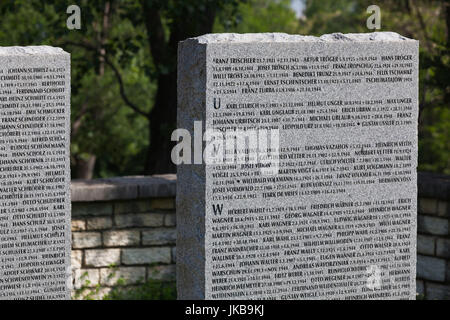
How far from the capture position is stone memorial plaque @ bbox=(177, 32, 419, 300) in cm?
504

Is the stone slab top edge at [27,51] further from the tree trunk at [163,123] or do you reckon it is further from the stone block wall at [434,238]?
the tree trunk at [163,123]

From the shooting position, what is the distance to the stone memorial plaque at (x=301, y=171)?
5.04 metres

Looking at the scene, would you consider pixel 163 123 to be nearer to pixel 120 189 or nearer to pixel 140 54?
pixel 120 189

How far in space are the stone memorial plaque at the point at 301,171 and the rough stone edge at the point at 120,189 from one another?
234cm

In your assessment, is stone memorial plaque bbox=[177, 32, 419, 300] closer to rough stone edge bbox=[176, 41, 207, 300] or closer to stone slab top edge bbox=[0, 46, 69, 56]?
rough stone edge bbox=[176, 41, 207, 300]

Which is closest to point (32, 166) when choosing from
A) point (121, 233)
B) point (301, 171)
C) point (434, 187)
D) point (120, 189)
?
point (301, 171)

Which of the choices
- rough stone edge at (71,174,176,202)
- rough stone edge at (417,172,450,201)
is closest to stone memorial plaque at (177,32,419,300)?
rough stone edge at (417,172,450,201)

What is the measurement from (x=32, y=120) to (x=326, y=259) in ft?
6.90

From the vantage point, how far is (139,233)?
7809 mm

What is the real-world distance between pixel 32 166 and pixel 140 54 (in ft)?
34.1

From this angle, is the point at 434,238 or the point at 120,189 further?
the point at 120,189

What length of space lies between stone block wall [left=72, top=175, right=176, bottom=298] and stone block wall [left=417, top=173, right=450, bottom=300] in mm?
2186

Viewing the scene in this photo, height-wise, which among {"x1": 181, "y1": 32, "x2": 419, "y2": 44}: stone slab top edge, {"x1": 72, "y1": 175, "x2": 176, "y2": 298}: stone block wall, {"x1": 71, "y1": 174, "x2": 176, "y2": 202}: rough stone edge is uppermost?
{"x1": 181, "y1": 32, "x2": 419, "y2": 44}: stone slab top edge

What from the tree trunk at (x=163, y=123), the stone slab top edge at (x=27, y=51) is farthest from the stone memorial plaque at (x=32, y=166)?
the tree trunk at (x=163, y=123)
